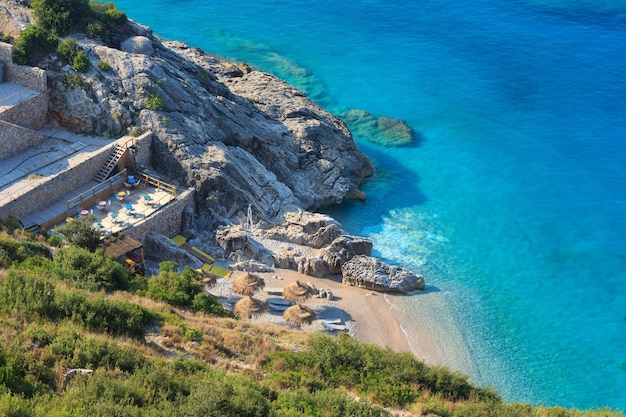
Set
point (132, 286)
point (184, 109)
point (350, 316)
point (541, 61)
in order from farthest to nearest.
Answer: point (541, 61), point (184, 109), point (350, 316), point (132, 286)

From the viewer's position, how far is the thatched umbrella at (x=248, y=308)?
3684 cm

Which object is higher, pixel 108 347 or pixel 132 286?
pixel 108 347

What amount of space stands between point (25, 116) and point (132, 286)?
16.0m

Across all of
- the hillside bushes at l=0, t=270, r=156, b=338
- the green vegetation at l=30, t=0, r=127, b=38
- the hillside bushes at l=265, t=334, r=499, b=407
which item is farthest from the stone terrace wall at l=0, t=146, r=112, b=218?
the hillside bushes at l=265, t=334, r=499, b=407

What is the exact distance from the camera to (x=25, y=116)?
43.0 m

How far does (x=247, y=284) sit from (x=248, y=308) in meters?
2.25

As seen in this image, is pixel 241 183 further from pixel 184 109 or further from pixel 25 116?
pixel 25 116

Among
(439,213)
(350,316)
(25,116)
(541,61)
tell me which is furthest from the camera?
(541,61)

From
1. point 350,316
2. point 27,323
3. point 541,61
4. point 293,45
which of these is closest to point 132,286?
point 27,323

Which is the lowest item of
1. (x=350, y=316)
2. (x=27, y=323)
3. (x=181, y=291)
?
(x=350, y=316)

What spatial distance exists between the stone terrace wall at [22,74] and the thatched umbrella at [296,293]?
796 inches

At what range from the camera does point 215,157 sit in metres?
44.9

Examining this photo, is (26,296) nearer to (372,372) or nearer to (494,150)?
(372,372)

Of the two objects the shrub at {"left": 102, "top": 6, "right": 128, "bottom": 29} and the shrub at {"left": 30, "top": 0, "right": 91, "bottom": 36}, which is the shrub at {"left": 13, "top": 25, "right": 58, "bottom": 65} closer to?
the shrub at {"left": 30, "top": 0, "right": 91, "bottom": 36}
